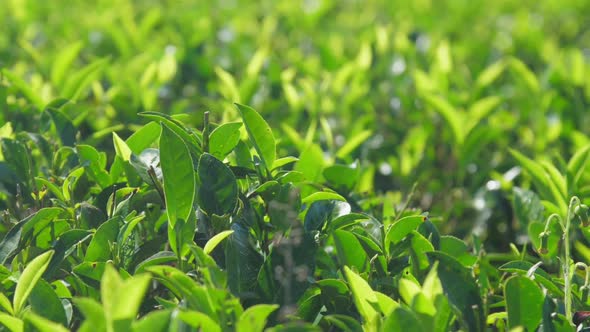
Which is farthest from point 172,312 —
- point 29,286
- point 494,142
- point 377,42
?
point 377,42

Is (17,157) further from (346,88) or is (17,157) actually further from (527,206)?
(346,88)

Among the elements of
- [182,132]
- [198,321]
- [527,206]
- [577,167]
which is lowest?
[527,206]

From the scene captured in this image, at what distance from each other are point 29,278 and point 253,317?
0.51 m

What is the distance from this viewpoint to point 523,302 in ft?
5.93

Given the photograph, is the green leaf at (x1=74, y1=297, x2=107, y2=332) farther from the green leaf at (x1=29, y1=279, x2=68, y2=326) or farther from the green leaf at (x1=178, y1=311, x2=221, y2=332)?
the green leaf at (x1=29, y1=279, x2=68, y2=326)

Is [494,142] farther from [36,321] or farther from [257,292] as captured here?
[36,321]

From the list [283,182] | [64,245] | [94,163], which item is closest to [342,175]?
[283,182]

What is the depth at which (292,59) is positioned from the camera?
4.18 metres

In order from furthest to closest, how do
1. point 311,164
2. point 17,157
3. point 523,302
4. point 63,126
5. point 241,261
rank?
point 63,126 → point 311,164 → point 17,157 → point 241,261 → point 523,302

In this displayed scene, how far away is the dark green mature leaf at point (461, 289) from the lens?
1.82m

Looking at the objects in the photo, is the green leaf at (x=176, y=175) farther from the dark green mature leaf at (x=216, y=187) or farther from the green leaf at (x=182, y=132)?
the green leaf at (x=182, y=132)

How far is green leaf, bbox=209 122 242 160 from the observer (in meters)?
2.11

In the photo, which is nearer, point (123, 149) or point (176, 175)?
point (176, 175)

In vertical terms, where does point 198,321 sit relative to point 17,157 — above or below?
below
